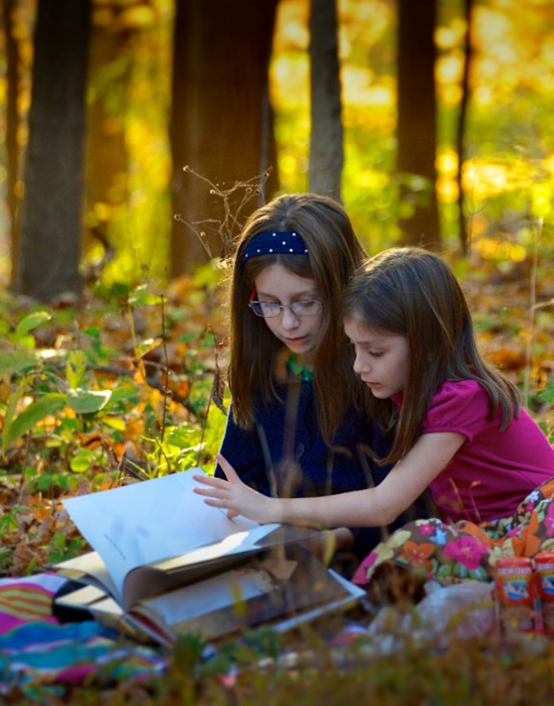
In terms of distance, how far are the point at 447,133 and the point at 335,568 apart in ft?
47.2

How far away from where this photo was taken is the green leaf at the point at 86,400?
3.37 metres

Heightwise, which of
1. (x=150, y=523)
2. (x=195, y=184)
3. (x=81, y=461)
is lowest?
(x=81, y=461)

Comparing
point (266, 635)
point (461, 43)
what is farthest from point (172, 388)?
point (461, 43)

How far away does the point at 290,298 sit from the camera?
3064mm

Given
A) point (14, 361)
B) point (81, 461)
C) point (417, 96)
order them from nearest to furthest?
point (14, 361) < point (81, 461) < point (417, 96)

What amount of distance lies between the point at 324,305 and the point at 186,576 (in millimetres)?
1049

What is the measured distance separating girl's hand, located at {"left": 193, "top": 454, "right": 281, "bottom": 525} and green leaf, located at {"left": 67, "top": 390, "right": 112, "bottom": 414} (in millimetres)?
757

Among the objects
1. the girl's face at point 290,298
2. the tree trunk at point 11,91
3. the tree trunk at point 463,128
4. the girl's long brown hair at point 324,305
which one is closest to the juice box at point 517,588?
the girl's long brown hair at point 324,305

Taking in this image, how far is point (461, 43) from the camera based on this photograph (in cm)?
1302

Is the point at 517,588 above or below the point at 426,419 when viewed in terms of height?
below

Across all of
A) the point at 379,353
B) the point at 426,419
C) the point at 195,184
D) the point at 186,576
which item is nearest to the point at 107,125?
the point at 195,184

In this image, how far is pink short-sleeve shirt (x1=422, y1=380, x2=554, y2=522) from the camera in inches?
116

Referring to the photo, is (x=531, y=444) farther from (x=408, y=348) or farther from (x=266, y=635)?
(x=266, y=635)

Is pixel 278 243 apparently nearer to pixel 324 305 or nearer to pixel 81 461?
pixel 324 305
